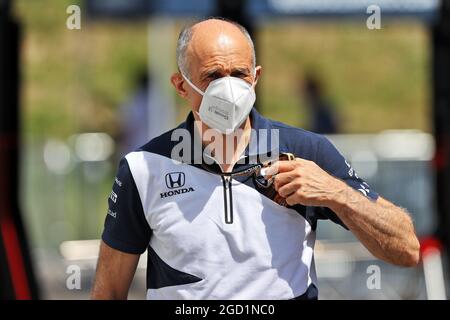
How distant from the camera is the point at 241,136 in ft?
10.2

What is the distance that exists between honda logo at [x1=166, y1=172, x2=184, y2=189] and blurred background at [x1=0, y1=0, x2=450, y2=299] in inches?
51.5

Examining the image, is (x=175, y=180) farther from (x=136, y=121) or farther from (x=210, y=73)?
(x=136, y=121)

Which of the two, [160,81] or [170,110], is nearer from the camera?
[170,110]

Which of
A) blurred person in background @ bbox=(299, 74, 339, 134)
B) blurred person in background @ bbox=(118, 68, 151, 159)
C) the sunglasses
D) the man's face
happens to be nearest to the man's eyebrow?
the man's face

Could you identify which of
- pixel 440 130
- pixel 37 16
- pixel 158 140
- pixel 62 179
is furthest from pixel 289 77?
pixel 158 140

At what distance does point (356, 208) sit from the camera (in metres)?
2.88

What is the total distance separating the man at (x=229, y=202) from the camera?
2939 mm

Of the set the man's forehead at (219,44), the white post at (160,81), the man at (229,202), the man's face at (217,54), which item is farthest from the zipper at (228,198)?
the white post at (160,81)

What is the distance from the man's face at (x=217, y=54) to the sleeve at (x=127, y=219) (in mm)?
316

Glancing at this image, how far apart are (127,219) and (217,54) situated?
0.56m

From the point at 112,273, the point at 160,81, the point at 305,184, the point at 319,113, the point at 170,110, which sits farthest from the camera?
the point at 160,81

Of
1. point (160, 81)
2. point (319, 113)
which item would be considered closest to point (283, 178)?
point (319, 113)

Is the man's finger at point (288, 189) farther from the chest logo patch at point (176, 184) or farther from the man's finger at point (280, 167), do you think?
the chest logo patch at point (176, 184)

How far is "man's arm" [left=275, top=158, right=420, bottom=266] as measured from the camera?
2.84 meters
